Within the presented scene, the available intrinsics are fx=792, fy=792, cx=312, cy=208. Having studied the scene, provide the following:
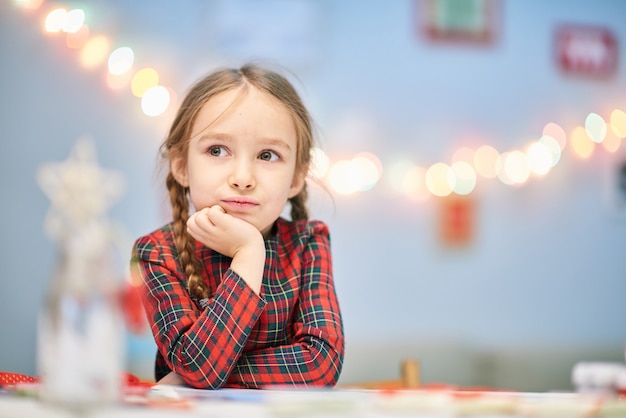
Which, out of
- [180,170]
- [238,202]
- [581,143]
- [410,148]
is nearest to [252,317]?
[238,202]

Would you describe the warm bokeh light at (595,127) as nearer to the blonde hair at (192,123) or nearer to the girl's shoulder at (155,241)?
the blonde hair at (192,123)

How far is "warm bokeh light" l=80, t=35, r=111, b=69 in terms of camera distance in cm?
254

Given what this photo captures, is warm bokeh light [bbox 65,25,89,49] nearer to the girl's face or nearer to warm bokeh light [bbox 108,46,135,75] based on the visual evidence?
warm bokeh light [bbox 108,46,135,75]

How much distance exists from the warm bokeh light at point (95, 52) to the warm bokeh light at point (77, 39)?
0.02 m

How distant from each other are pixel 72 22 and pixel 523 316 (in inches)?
74.1

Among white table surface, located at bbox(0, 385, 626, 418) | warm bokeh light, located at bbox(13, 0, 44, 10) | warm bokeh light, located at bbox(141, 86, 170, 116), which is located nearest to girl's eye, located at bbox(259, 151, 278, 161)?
white table surface, located at bbox(0, 385, 626, 418)

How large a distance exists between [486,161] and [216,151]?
6.37 ft

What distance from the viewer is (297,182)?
1283 millimetres

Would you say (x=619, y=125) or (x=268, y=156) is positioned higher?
(x=619, y=125)

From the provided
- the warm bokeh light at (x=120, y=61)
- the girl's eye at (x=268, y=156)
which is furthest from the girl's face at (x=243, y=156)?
the warm bokeh light at (x=120, y=61)

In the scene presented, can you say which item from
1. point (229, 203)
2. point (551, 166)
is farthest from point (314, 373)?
point (551, 166)

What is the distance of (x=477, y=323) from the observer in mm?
2861

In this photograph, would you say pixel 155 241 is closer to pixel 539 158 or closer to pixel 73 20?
pixel 73 20

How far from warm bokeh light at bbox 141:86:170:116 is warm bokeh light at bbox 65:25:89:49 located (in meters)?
0.25
